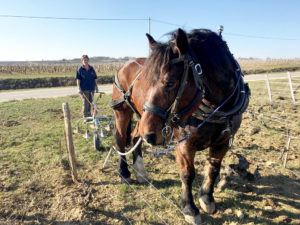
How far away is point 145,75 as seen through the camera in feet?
5.70

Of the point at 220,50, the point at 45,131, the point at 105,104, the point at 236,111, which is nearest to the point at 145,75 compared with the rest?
the point at 220,50

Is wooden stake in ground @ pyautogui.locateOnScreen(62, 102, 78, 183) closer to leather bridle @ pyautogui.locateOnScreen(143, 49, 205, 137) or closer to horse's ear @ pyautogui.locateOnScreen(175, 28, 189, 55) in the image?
leather bridle @ pyautogui.locateOnScreen(143, 49, 205, 137)

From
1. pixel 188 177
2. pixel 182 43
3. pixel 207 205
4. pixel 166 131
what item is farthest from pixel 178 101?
pixel 207 205

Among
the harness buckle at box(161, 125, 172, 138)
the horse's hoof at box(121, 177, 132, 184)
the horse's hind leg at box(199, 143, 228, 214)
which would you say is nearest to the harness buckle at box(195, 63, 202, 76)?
the harness buckle at box(161, 125, 172, 138)

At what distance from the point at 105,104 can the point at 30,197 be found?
701cm

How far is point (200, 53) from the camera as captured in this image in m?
1.91

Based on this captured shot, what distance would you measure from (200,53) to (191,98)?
0.50m

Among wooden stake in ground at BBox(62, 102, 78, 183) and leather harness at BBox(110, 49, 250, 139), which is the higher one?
leather harness at BBox(110, 49, 250, 139)

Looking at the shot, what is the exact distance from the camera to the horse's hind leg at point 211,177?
2672mm

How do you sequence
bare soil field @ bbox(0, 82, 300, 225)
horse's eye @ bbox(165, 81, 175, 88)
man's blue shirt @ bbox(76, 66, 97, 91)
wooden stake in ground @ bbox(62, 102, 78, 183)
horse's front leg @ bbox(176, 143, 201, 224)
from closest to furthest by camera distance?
horse's eye @ bbox(165, 81, 175, 88)
horse's front leg @ bbox(176, 143, 201, 224)
bare soil field @ bbox(0, 82, 300, 225)
wooden stake in ground @ bbox(62, 102, 78, 183)
man's blue shirt @ bbox(76, 66, 97, 91)

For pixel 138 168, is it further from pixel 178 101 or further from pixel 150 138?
pixel 178 101

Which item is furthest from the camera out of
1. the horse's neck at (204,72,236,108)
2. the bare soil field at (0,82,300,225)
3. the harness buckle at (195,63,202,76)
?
the bare soil field at (0,82,300,225)

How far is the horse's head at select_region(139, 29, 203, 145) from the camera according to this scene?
5.32ft

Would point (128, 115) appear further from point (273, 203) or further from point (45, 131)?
point (45, 131)
